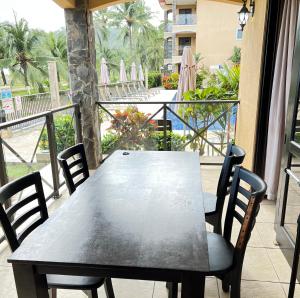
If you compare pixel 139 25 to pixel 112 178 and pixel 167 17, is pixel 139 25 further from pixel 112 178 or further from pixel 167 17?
pixel 112 178

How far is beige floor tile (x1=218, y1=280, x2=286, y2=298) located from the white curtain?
1.26 m

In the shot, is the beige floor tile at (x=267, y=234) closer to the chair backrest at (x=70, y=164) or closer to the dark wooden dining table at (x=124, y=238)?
the dark wooden dining table at (x=124, y=238)

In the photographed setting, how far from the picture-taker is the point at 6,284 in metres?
2.06

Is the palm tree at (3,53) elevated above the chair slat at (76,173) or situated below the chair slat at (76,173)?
above

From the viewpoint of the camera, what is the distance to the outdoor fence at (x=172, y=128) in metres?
4.49

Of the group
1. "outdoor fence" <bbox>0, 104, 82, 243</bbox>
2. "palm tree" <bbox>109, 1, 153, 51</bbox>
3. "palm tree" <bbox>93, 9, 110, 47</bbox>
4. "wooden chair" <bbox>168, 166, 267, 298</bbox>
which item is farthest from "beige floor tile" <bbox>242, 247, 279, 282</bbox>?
"palm tree" <bbox>109, 1, 153, 51</bbox>

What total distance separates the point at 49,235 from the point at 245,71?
3.44 m

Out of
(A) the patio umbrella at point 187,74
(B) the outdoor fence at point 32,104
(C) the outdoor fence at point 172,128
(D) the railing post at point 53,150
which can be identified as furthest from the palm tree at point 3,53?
(D) the railing post at point 53,150

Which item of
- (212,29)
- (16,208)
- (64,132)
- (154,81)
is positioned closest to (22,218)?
(16,208)

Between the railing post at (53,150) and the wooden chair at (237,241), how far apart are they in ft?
7.27

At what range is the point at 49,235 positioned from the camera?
1.29 m

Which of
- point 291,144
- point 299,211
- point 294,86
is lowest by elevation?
point 299,211

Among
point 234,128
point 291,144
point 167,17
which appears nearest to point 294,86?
point 291,144

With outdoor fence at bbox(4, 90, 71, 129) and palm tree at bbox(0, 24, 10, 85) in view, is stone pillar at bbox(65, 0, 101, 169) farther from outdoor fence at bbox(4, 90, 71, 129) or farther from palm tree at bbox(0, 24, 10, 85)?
palm tree at bbox(0, 24, 10, 85)
